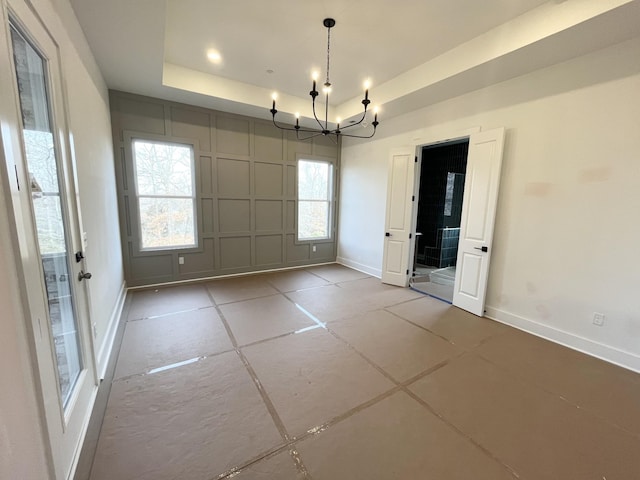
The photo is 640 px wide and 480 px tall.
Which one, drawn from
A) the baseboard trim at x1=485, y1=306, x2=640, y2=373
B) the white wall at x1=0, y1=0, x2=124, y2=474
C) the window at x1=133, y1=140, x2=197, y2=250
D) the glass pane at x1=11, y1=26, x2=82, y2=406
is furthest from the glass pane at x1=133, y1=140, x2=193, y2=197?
the baseboard trim at x1=485, y1=306, x2=640, y2=373

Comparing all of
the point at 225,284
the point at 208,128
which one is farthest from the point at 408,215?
the point at 208,128

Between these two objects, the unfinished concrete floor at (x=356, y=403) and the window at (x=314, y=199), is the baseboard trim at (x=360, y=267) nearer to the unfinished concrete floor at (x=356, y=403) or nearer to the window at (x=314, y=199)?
the window at (x=314, y=199)

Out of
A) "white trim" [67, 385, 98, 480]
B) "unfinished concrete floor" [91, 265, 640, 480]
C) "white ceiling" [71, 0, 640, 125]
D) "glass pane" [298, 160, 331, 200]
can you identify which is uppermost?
"white ceiling" [71, 0, 640, 125]

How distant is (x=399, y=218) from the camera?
4637 mm

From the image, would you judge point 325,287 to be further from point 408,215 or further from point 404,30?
point 404,30

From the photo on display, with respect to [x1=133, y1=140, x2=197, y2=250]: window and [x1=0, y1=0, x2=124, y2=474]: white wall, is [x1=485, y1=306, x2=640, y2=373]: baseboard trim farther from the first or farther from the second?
[x1=133, y1=140, x2=197, y2=250]: window

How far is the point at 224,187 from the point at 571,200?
191 inches

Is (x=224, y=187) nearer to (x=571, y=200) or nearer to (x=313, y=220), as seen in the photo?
(x=313, y=220)

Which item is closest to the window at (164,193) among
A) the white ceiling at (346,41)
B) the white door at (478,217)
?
the white ceiling at (346,41)

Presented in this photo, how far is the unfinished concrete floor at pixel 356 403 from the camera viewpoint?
1.53m

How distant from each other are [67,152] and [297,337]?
2481 millimetres

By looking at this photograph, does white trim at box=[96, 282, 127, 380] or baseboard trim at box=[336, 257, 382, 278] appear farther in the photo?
baseboard trim at box=[336, 257, 382, 278]

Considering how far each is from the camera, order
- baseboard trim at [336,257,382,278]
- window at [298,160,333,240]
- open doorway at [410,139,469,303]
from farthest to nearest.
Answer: open doorway at [410,139,469,303]
window at [298,160,333,240]
baseboard trim at [336,257,382,278]

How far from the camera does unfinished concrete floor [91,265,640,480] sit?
1527 millimetres
